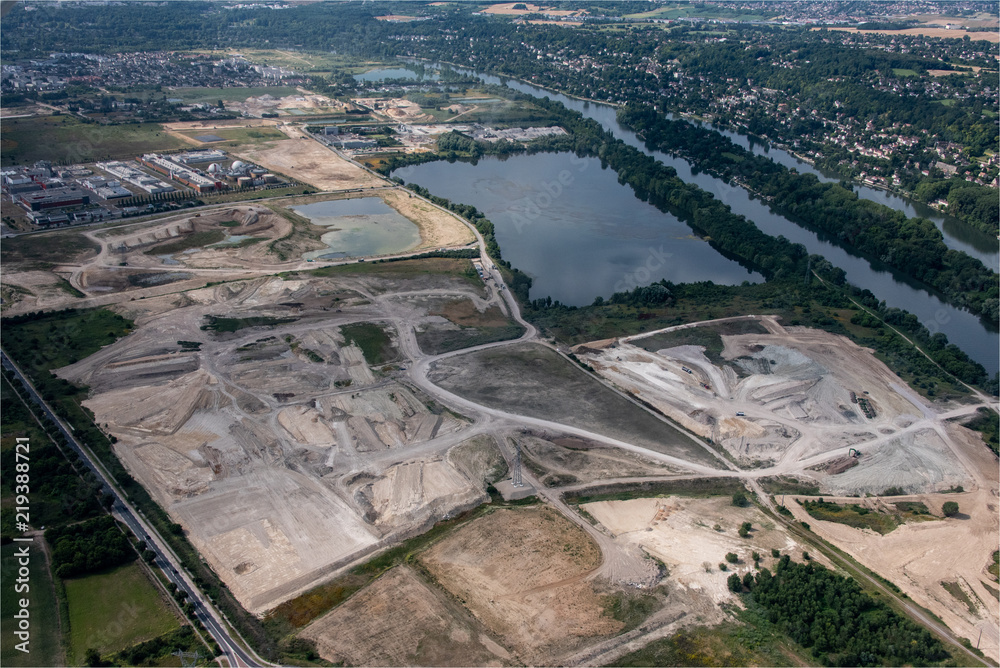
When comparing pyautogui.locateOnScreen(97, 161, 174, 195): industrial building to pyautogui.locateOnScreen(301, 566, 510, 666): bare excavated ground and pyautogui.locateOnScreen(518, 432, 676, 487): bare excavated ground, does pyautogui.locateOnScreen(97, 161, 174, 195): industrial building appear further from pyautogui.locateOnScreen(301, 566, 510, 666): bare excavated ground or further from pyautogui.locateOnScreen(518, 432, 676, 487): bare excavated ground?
pyautogui.locateOnScreen(301, 566, 510, 666): bare excavated ground

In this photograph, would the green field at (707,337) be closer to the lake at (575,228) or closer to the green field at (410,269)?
the lake at (575,228)

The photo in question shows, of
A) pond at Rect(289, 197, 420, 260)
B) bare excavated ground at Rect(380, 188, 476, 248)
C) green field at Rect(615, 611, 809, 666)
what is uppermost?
bare excavated ground at Rect(380, 188, 476, 248)

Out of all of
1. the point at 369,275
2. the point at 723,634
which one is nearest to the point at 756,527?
the point at 723,634

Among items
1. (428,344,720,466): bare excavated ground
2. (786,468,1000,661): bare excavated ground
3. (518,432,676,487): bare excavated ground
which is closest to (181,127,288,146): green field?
(428,344,720,466): bare excavated ground

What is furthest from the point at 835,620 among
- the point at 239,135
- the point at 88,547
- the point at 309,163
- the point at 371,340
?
the point at 239,135

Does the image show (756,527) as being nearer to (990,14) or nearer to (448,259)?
(448,259)
